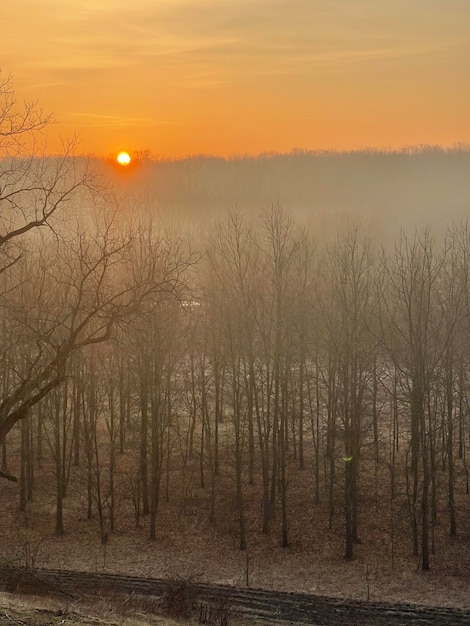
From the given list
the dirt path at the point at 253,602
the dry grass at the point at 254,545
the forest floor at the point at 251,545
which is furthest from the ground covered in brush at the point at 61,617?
the forest floor at the point at 251,545

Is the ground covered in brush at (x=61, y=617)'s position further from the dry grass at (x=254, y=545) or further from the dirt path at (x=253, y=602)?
the dry grass at (x=254, y=545)

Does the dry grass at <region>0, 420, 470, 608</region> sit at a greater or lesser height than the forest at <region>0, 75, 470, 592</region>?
lesser

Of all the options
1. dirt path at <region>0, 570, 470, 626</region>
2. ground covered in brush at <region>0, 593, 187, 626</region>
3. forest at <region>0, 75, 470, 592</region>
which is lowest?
dirt path at <region>0, 570, 470, 626</region>

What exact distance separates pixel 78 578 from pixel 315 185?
108601mm

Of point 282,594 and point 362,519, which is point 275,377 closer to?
point 362,519

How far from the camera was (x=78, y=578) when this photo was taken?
68.8 feet

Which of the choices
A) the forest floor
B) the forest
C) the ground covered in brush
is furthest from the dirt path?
the forest

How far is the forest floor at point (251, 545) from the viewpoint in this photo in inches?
859

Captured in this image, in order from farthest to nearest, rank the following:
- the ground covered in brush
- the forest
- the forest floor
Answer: the forest < the forest floor < the ground covered in brush

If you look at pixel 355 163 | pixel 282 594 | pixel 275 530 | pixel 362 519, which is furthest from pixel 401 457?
pixel 355 163

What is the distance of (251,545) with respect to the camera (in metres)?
25.4

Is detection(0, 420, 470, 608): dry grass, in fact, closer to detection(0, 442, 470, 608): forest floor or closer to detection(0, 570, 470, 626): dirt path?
detection(0, 442, 470, 608): forest floor

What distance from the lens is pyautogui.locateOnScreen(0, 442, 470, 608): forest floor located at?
21.8 metres

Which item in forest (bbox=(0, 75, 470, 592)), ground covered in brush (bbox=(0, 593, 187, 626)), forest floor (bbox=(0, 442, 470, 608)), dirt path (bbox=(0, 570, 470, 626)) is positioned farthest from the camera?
forest (bbox=(0, 75, 470, 592))
